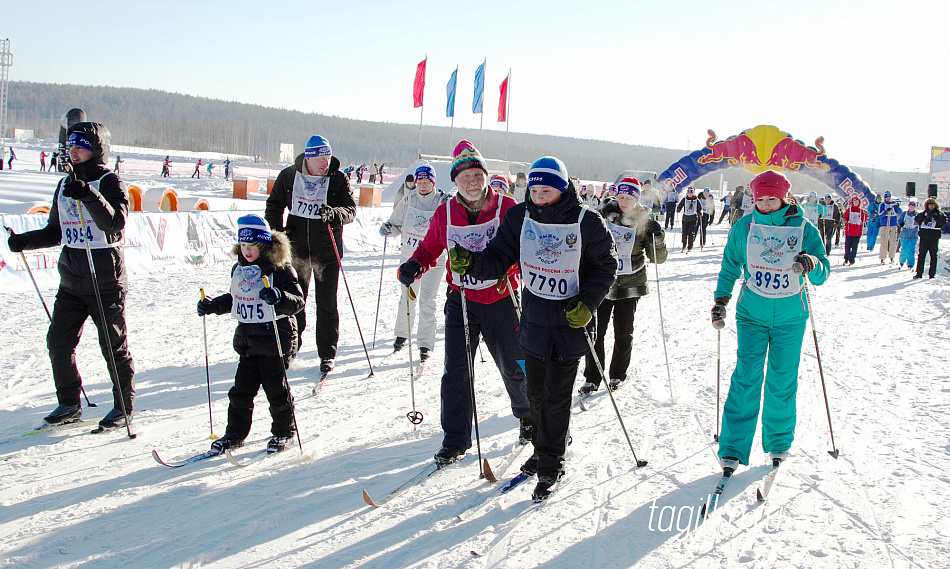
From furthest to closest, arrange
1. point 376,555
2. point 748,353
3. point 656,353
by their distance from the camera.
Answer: point 656,353 → point 748,353 → point 376,555

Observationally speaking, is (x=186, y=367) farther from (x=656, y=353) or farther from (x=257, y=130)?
(x=257, y=130)

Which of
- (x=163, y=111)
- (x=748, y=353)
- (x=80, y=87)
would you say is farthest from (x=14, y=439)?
(x=80, y=87)

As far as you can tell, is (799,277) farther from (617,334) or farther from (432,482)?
(432,482)

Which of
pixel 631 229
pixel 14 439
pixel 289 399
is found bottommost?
pixel 14 439

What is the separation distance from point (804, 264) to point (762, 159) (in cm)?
2120

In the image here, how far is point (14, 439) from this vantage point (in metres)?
4.27

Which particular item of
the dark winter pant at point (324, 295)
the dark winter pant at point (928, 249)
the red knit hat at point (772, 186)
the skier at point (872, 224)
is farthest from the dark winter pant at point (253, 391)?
the skier at point (872, 224)

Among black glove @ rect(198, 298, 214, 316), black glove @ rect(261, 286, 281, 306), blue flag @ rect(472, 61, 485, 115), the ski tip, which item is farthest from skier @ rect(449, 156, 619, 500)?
blue flag @ rect(472, 61, 485, 115)

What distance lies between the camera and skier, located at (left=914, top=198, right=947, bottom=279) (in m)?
13.2

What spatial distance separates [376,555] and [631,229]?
3793 millimetres

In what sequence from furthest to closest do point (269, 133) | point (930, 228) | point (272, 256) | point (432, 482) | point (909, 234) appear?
point (269, 133)
point (909, 234)
point (930, 228)
point (272, 256)
point (432, 482)

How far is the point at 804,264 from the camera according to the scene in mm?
3664

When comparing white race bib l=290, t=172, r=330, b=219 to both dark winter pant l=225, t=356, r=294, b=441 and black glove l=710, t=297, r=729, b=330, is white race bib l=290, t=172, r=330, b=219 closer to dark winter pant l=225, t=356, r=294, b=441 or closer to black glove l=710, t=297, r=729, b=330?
dark winter pant l=225, t=356, r=294, b=441

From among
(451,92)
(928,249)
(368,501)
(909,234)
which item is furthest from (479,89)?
(368,501)
